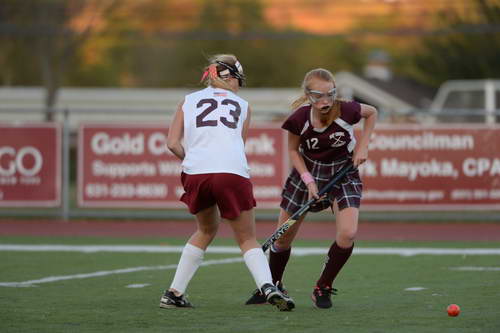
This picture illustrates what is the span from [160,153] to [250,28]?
39.1 m

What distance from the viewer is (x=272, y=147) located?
52.9ft

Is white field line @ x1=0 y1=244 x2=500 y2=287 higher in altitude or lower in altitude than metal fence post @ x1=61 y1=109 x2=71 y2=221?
lower

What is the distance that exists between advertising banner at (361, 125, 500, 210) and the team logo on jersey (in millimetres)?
8068

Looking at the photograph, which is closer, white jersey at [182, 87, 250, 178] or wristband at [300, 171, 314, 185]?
white jersey at [182, 87, 250, 178]

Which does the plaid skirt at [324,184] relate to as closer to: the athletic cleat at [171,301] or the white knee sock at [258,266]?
Answer: the white knee sock at [258,266]

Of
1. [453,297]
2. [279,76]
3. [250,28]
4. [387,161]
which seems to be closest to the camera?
[453,297]

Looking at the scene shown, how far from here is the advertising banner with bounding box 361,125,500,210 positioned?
15828mm

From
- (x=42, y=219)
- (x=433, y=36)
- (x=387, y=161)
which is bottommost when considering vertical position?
(x=42, y=219)

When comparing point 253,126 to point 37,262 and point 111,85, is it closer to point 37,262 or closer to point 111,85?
point 37,262

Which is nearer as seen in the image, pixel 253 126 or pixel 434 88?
pixel 253 126

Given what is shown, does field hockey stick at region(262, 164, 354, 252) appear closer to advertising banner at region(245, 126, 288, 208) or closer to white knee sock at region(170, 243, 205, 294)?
white knee sock at region(170, 243, 205, 294)

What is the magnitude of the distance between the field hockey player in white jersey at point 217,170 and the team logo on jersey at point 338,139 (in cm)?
69

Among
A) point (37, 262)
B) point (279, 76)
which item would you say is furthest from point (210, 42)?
point (37, 262)

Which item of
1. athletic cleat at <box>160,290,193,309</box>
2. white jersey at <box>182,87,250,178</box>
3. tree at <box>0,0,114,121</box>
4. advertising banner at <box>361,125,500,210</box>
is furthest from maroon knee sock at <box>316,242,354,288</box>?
tree at <box>0,0,114,121</box>
